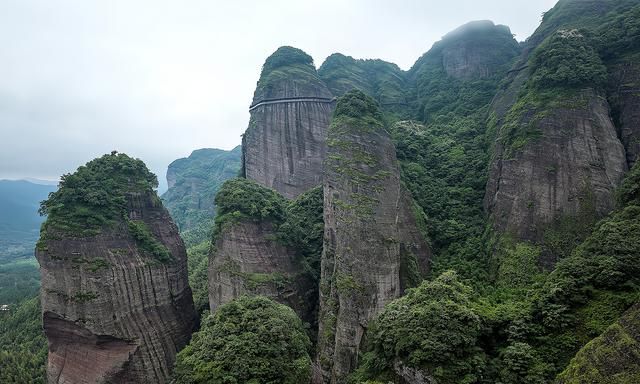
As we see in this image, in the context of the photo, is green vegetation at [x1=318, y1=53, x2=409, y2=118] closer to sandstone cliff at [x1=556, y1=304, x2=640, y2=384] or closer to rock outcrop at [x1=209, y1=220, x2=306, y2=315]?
rock outcrop at [x1=209, y1=220, x2=306, y2=315]

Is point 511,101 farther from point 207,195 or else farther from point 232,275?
point 207,195

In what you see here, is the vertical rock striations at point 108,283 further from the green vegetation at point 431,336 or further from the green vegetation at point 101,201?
the green vegetation at point 431,336

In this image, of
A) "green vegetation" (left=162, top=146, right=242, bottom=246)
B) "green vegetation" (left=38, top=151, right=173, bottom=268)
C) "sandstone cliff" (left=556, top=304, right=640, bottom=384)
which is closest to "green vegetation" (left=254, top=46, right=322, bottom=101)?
"green vegetation" (left=38, top=151, right=173, bottom=268)

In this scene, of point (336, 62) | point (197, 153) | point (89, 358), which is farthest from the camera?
point (197, 153)

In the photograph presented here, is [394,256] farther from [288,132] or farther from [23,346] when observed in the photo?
[23,346]

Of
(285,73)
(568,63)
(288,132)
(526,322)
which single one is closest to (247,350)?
(526,322)

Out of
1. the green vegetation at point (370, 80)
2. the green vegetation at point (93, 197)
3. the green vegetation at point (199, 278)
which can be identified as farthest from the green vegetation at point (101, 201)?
the green vegetation at point (370, 80)

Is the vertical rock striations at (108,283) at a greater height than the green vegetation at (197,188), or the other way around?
the green vegetation at (197,188)

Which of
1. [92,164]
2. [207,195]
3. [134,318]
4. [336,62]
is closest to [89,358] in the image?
[134,318]
